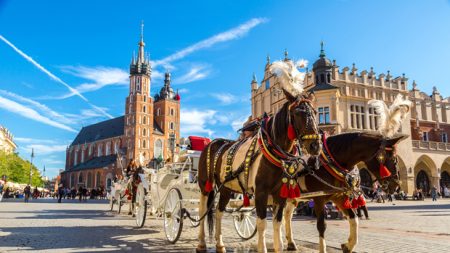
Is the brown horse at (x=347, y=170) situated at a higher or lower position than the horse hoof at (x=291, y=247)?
higher

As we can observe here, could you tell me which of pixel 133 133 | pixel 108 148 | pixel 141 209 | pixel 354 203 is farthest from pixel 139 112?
pixel 354 203

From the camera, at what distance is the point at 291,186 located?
4805mm

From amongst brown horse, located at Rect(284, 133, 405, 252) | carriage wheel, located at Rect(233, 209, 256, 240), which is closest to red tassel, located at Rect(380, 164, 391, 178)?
brown horse, located at Rect(284, 133, 405, 252)

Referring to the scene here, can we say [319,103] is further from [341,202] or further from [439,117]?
[341,202]

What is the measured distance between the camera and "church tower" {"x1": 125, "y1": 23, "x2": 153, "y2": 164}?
88.4 m

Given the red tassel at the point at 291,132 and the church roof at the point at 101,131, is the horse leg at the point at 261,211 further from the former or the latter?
the church roof at the point at 101,131

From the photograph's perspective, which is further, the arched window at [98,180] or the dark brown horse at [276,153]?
the arched window at [98,180]

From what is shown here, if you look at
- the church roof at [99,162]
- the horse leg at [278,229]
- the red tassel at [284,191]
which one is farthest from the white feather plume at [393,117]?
the church roof at [99,162]

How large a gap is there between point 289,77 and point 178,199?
392 centimetres

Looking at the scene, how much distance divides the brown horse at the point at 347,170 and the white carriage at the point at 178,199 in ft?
6.14

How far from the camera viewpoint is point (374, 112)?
120 ft

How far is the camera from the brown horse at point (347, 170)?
18.1ft

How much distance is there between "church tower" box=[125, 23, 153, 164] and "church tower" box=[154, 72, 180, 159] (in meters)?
4.80

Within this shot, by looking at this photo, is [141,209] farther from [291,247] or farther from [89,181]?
[89,181]
